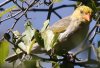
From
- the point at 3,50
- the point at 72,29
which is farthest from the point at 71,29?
the point at 3,50

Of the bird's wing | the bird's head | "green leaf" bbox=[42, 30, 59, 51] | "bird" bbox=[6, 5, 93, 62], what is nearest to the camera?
"green leaf" bbox=[42, 30, 59, 51]

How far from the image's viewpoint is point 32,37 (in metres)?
1.38

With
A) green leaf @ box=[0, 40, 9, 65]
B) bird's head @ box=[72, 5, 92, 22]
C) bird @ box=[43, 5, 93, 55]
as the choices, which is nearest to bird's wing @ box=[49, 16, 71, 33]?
bird @ box=[43, 5, 93, 55]

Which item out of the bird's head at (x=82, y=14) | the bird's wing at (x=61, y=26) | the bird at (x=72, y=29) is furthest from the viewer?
the bird's head at (x=82, y=14)

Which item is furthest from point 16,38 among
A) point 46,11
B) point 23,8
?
point 46,11

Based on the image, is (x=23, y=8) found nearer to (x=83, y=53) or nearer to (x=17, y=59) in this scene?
(x=17, y=59)

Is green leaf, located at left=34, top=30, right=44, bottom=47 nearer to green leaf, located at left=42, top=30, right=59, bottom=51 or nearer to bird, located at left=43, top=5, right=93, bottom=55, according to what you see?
green leaf, located at left=42, top=30, right=59, bottom=51

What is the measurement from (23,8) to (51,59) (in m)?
0.73

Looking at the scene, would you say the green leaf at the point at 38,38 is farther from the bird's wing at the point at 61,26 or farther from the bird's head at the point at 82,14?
the bird's head at the point at 82,14

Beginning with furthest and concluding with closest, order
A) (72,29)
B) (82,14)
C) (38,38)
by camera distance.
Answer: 1. (82,14)
2. (72,29)
3. (38,38)

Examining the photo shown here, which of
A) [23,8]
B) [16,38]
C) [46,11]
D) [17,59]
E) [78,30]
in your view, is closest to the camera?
[16,38]

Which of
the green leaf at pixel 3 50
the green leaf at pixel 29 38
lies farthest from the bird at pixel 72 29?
the green leaf at pixel 3 50

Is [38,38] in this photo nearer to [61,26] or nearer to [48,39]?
[48,39]

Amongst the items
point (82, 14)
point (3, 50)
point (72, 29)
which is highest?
point (82, 14)
